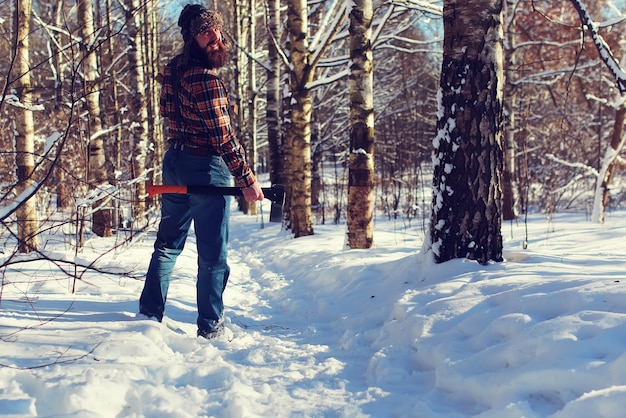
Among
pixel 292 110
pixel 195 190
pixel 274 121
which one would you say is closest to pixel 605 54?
pixel 195 190

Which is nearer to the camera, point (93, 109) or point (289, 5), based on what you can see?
point (93, 109)

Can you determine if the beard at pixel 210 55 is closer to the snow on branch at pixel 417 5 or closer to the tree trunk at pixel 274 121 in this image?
the snow on branch at pixel 417 5

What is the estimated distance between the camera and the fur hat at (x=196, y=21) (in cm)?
308

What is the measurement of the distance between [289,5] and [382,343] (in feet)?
22.1

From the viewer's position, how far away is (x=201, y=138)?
3186 millimetres

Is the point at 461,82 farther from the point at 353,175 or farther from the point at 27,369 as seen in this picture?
the point at 27,369

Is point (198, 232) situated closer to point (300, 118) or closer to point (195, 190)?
point (195, 190)

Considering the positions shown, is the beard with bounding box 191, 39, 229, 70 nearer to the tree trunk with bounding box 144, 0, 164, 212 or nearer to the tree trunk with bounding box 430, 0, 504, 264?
the tree trunk with bounding box 430, 0, 504, 264

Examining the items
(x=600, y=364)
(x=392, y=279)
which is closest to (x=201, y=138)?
(x=392, y=279)

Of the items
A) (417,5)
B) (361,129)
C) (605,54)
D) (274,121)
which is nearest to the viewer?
(605,54)

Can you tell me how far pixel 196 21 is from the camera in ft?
10.1

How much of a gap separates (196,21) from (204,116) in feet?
1.85

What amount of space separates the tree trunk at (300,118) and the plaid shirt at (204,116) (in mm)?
4876

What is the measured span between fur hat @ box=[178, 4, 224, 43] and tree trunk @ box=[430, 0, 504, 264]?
1824 millimetres
